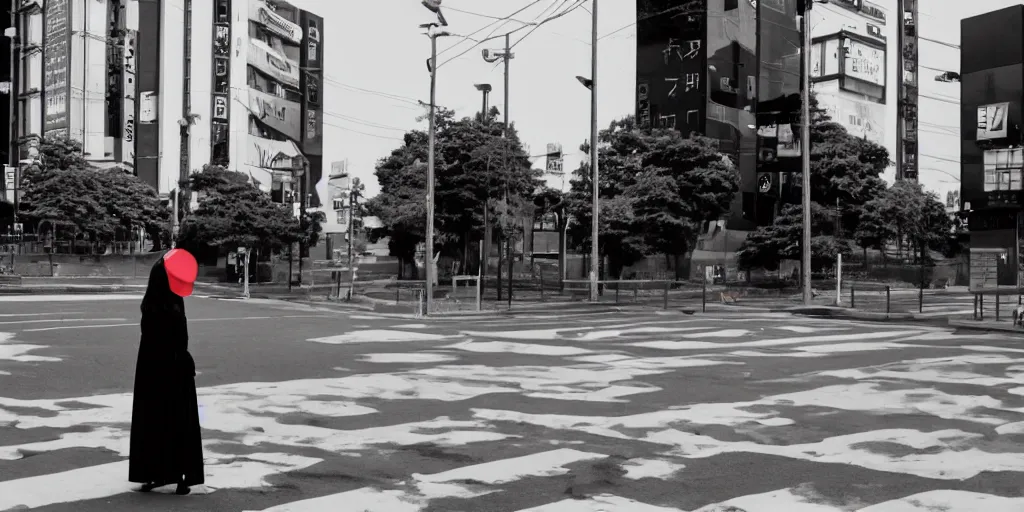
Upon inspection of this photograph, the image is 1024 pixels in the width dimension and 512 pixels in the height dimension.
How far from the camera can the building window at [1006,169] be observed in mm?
44875

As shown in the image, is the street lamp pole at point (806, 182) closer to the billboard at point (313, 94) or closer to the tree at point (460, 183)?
the tree at point (460, 183)

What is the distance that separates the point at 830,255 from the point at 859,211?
3703mm

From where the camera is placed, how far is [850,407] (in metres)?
11.4

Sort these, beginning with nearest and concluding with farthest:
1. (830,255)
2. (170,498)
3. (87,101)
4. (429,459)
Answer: (170,498) → (429,459) → (830,255) → (87,101)

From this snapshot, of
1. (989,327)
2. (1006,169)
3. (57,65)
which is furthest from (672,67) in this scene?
(57,65)

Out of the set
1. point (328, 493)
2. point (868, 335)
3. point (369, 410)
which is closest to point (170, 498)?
point (328, 493)

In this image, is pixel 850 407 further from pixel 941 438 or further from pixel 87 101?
pixel 87 101

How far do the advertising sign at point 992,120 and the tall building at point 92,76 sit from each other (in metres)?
71.4

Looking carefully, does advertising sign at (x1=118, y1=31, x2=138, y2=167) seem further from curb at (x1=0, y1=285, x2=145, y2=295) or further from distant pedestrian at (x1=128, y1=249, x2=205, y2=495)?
distant pedestrian at (x1=128, y1=249, x2=205, y2=495)

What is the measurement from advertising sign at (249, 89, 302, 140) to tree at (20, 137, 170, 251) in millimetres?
16977

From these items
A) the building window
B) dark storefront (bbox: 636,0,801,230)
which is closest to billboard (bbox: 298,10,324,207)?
dark storefront (bbox: 636,0,801,230)

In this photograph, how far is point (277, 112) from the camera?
94000mm

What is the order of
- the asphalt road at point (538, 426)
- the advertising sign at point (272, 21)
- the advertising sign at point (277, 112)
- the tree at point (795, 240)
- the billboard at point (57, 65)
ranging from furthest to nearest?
the advertising sign at point (277, 112) → the advertising sign at point (272, 21) → the billboard at point (57, 65) → the tree at point (795, 240) → the asphalt road at point (538, 426)

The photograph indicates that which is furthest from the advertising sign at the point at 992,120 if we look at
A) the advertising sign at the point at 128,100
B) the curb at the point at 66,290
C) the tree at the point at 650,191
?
the advertising sign at the point at 128,100
